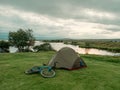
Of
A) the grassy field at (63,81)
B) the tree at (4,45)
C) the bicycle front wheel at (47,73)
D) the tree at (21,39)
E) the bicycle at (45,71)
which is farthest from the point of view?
the tree at (4,45)

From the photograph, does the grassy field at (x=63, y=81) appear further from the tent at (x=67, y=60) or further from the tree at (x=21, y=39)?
the tree at (x=21, y=39)

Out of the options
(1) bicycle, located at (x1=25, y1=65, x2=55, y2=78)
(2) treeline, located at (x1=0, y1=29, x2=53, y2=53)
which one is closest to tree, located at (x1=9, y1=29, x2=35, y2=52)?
(2) treeline, located at (x1=0, y1=29, x2=53, y2=53)

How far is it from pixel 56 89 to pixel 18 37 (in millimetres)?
45538

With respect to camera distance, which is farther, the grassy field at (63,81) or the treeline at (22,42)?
the treeline at (22,42)

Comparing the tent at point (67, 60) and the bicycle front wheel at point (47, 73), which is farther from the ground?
the tent at point (67, 60)

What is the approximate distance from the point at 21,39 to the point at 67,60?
1603 inches

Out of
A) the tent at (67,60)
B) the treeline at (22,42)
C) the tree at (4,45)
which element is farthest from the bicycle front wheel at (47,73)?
the tree at (4,45)

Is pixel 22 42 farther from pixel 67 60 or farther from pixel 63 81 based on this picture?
pixel 63 81

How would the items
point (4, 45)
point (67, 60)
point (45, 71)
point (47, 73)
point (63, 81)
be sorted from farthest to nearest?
point (4, 45) < point (67, 60) < point (45, 71) < point (47, 73) < point (63, 81)

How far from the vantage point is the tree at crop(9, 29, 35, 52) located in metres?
56.1

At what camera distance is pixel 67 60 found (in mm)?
17250

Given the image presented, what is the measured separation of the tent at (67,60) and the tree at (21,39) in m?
39.6

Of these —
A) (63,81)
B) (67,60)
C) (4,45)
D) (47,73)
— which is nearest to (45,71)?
(47,73)

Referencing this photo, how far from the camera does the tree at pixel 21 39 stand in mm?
56062
